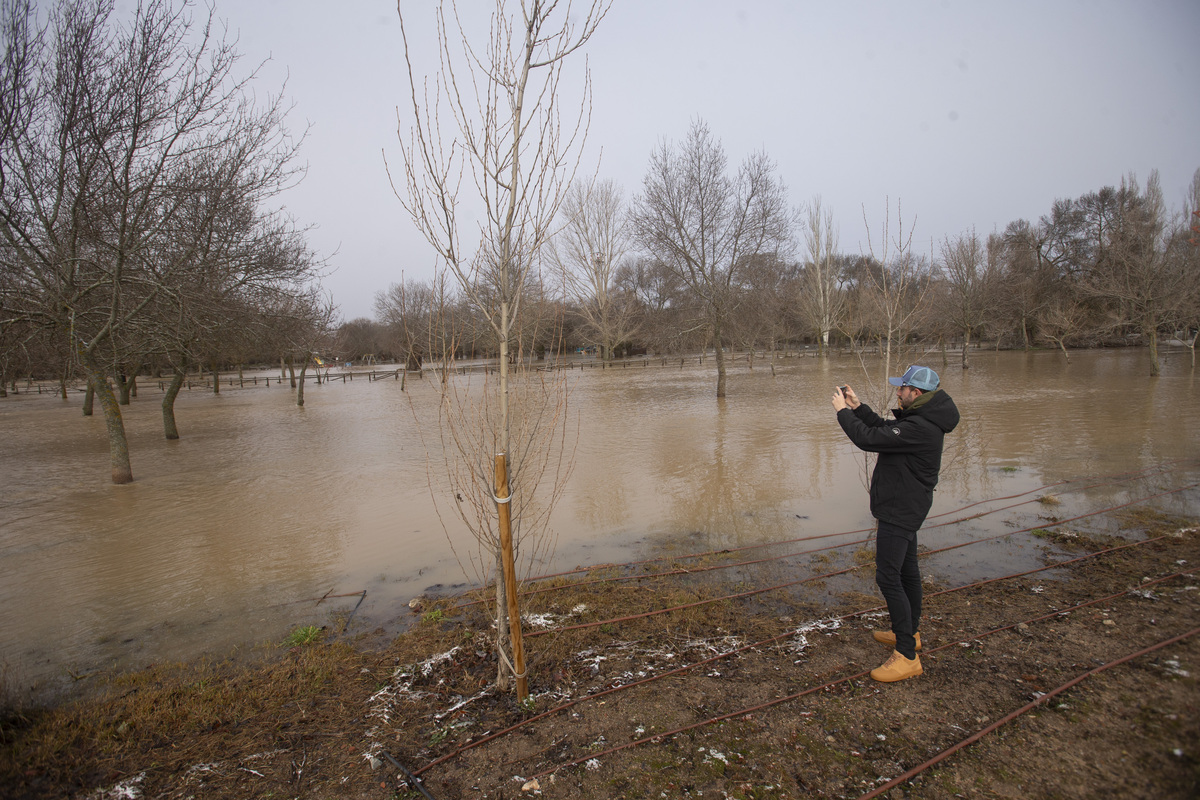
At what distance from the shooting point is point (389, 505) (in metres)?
8.97

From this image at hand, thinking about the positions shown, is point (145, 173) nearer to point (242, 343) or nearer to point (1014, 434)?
point (242, 343)

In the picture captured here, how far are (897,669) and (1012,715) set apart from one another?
0.55 m

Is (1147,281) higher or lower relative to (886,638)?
higher

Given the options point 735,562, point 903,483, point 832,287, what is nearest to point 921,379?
point 903,483

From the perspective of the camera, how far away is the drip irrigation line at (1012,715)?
2.40 metres

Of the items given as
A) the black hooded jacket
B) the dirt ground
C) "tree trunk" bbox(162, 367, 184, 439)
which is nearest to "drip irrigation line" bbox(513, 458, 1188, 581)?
the dirt ground

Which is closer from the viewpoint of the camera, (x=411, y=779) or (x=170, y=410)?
(x=411, y=779)

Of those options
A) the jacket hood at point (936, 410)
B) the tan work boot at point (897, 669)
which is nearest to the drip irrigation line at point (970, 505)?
the tan work boot at point (897, 669)

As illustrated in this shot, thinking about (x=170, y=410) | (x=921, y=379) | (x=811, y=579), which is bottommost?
(x=811, y=579)

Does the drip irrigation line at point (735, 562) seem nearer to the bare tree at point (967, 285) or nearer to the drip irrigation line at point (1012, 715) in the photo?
the drip irrigation line at point (1012, 715)

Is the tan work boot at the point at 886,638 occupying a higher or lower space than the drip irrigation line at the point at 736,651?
higher

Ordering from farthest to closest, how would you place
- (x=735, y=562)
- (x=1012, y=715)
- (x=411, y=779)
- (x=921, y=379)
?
(x=735, y=562) < (x=921, y=379) < (x=1012, y=715) < (x=411, y=779)

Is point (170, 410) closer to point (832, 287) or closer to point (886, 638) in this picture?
point (886, 638)

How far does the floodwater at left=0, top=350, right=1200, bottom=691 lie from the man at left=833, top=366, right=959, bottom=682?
218 cm
